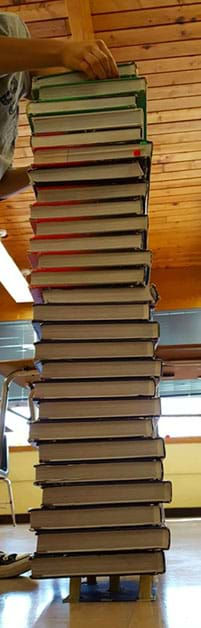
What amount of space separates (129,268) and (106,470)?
1.12 feet

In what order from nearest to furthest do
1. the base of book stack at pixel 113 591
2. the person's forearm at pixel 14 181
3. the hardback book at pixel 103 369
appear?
the base of book stack at pixel 113 591 → the hardback book at pixel 103 369 → the person's forearm at pixel 14 181

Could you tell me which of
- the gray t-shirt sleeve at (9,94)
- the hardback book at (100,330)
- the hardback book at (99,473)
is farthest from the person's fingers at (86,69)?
the hardback book at (99,473)

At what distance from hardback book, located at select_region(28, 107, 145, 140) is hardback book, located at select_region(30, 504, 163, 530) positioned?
24.9 inches

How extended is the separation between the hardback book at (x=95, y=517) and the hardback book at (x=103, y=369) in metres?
0.21

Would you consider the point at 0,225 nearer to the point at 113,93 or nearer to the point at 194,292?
the point at 194,292

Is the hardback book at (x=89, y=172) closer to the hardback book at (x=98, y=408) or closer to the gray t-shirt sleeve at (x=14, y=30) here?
the gray t-shirt sleeve at (x=14, y=30)

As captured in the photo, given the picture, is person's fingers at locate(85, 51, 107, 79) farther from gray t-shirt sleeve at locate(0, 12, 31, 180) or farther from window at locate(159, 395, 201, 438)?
window at locate(159, 395, 201, 438)

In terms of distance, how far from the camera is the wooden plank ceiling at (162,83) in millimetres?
3270

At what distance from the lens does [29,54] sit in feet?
4.27

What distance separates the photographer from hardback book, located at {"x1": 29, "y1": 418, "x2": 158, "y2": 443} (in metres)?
1.15

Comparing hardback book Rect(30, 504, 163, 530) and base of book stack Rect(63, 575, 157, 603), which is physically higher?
hardback book Rect(30, 504, 163, 530)

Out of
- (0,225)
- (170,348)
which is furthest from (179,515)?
(170,348)

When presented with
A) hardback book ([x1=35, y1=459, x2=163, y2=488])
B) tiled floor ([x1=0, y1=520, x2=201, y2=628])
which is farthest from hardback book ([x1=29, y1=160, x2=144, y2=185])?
tiled floor ([x1=0, y1=520, x2=201, y2=628])

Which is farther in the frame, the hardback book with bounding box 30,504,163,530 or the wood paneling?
the wood paneling
